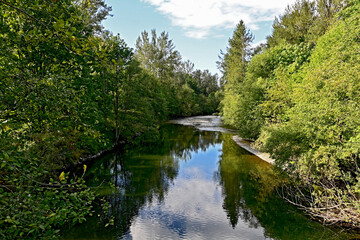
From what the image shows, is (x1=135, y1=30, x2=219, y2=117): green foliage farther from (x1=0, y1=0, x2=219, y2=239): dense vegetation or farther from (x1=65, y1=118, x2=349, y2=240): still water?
(x1=65, y1=118, x2=349, y2=240): still water

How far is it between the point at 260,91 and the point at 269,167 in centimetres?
1005

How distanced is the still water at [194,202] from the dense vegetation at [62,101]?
197cm

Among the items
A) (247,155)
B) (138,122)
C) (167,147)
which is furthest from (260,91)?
(138,122)

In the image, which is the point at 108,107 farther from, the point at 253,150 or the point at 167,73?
the point at 167,73

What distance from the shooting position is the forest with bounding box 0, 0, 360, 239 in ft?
10.5

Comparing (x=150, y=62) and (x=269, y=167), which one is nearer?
(x=269, y=167)

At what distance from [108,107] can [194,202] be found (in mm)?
12472

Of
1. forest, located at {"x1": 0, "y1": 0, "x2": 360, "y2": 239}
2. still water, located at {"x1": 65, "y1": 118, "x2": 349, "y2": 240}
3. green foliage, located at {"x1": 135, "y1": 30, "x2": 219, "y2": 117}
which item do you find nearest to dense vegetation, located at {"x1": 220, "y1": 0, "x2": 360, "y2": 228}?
forest, located at {"x1": 0, "y1": 0, "x2": 360, "y2": 239}

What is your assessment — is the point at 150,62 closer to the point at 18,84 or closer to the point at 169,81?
the point at 169,81

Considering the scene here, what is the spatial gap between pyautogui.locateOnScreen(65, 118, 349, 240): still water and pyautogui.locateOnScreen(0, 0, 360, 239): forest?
138cm

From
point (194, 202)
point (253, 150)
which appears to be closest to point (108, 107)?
point (194, 202)

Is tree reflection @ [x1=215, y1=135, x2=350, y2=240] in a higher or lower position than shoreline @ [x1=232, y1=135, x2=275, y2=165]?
lower

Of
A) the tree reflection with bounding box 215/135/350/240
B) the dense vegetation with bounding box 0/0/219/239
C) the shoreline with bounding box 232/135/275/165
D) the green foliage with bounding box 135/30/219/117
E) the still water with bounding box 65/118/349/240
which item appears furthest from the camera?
the green foliage with bounding box 135/30/219/117

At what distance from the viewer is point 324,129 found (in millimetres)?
12203
